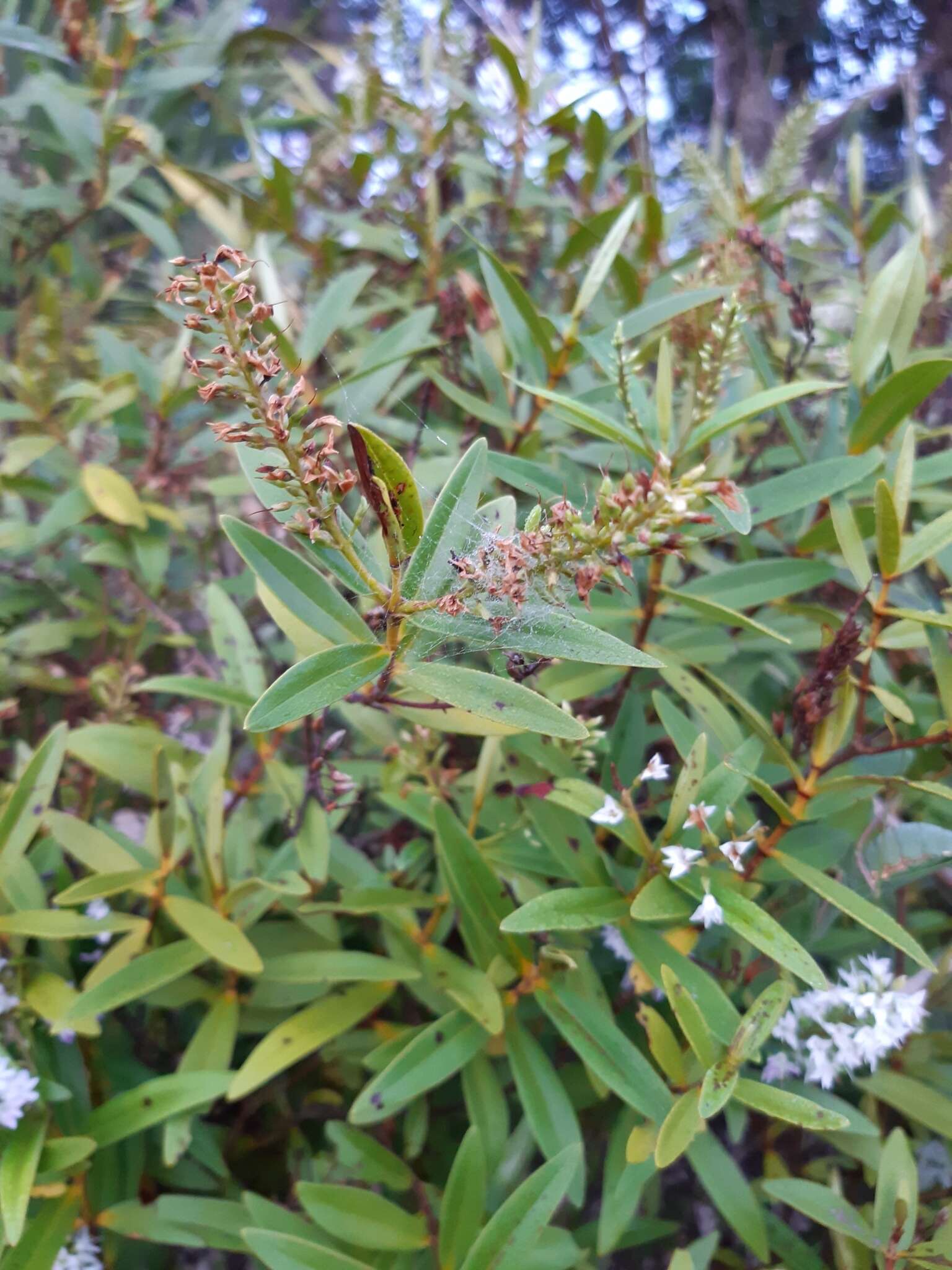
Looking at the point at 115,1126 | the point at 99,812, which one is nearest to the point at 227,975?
the point at 115,1126

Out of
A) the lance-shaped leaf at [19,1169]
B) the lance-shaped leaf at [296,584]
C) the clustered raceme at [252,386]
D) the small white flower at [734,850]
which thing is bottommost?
the lance-shaped leaf at [19,1169]

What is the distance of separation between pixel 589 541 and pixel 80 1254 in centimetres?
77

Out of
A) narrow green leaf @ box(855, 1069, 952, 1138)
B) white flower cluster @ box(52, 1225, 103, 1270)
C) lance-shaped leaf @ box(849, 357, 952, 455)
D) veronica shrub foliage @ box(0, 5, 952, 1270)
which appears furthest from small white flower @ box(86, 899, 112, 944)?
lance-shaped leaf @ box(849, 357, 952, 455)

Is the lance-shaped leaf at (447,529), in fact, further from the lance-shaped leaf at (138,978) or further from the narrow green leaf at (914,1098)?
the narrow green leaf at (914,1098)

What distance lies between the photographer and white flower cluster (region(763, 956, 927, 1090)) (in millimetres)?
744

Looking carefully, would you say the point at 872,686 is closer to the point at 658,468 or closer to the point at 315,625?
the point at 658,468

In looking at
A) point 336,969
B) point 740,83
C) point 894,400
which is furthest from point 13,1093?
point 740,83

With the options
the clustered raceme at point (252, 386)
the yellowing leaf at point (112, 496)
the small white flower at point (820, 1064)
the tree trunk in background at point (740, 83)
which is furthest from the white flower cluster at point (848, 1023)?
the tree trunk in background at point (740, 83)

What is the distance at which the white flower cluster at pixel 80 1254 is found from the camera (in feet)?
2.46

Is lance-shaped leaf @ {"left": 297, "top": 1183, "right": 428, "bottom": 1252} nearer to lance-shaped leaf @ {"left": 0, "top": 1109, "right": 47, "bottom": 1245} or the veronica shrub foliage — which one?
the veronica shrub foliage

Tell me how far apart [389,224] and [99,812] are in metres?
0.98

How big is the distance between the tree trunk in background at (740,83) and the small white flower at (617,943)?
149 cm

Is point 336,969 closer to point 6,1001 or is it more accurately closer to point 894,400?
point 6,1001

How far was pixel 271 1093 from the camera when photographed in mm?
912
